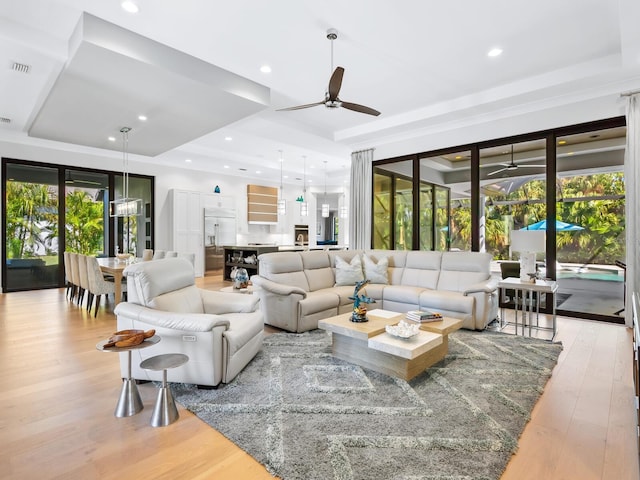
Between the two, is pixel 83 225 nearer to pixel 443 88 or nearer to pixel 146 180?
pixel 146 180

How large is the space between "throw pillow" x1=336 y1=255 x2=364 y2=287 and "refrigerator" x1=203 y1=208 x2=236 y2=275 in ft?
16.7

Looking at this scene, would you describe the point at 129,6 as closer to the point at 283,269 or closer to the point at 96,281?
the point at 283,269

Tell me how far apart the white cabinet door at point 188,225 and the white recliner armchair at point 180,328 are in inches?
228

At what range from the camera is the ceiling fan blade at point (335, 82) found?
325 cm

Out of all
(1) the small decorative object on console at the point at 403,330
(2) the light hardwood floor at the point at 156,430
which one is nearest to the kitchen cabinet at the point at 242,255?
(2) the light hardwood floor at the point at 156,430

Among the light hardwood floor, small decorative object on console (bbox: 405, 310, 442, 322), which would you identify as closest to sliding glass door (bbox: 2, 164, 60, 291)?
the light hardwood floor

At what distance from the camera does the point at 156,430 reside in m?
2.13

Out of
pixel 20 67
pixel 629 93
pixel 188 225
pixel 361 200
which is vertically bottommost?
pixel 188 225

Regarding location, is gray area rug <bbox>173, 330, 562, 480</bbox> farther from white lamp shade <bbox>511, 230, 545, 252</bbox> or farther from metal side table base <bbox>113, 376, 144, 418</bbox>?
white lamp shade <bbox>511, 230, 545, 252</bbox>

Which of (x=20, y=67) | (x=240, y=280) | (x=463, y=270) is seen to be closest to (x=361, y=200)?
(x=463, y=270)

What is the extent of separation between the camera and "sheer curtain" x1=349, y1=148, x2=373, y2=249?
7.07 metres

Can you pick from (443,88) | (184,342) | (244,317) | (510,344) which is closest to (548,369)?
(510,344)

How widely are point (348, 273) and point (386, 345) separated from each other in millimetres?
2492

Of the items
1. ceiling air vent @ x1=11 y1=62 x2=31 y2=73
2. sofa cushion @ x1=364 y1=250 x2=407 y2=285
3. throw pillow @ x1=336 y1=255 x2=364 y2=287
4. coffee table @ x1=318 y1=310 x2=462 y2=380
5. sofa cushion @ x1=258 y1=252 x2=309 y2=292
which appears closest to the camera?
coffee table @ x1=318 y1=310 x2=462 y2=380
